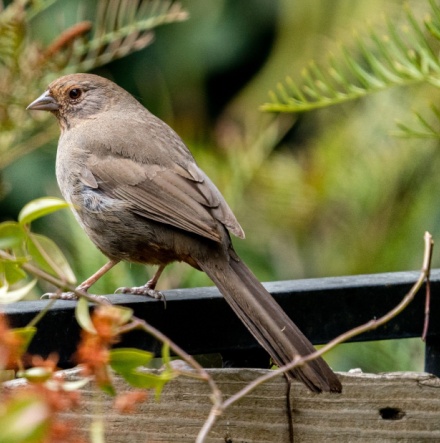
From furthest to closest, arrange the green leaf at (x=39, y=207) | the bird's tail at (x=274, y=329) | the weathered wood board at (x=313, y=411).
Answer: the weathered wood board at (x=313, y=411) < the bird's tail at (x=274, y=329) < the green leaf at (x=39, y=207)

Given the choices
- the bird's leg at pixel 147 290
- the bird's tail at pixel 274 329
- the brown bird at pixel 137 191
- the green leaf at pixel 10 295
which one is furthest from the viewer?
the brown bird at pixel 137 191

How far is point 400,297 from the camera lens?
2.58m

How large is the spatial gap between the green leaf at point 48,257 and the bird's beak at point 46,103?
300cm

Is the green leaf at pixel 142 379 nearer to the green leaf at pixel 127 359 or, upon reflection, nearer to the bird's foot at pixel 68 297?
the green leaf at pixel 127 359

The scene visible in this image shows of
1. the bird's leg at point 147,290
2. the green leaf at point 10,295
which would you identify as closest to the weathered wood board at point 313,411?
the bird's leg at point 147,290

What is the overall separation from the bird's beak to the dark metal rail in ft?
6.28

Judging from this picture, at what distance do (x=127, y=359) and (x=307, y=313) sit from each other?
137 cm

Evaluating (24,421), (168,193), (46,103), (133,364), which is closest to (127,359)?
(133,364)

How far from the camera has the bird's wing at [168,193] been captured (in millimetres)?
3377

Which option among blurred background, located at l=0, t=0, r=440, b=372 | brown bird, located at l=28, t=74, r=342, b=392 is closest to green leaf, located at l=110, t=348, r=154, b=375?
brown bird, located at l=28, t=74, r=342, b=392

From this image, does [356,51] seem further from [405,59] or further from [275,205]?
[405,59]

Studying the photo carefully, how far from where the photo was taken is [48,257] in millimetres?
1334

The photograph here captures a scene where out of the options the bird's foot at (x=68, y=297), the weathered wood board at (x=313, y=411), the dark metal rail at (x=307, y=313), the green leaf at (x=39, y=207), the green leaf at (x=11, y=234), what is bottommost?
the weathered wood board at (x=313, y=411)

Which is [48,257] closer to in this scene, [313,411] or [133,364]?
[133,364]
